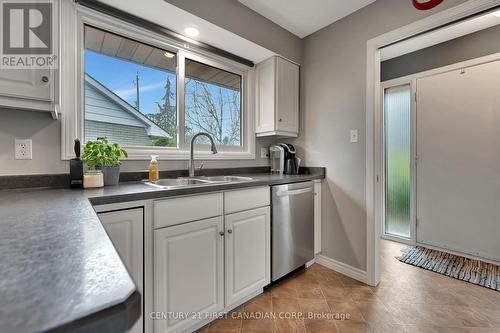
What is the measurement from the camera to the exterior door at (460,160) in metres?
2.30

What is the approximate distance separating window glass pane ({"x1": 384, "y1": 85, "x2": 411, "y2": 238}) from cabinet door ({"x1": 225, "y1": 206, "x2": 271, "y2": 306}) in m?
2.17

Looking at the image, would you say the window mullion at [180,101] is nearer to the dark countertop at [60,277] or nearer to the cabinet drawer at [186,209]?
the cabinet drawer at [186,209]

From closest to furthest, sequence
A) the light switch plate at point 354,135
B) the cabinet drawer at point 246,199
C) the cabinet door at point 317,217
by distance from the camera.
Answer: the cabinet drawer at point 246,199 → the light switch plate at point 354,135 → the cabinet door at point 317,217

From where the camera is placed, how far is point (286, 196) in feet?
6.30

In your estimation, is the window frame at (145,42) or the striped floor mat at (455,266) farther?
the striped floor mat at (455,266)

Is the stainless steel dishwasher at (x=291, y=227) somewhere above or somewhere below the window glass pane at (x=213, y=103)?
below

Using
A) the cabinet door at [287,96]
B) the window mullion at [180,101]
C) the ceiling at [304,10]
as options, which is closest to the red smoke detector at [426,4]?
the ceiling at [304,10]

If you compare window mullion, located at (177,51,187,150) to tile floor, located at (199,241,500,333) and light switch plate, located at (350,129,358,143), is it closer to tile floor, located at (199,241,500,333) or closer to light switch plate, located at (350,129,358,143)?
tile floor, located at (199,241,500,333)

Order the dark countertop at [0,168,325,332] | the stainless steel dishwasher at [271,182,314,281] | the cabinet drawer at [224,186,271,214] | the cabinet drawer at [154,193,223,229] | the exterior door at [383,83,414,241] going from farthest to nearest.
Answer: the exterior door at [383,83,414,241]
the stainless steel dishwasher at [271,182,314,281]
the cabinet drawer at [224,186,271,214]
the cabinet drawer at [154,193,223,229]
the dark countertop at [0,168,325,332]

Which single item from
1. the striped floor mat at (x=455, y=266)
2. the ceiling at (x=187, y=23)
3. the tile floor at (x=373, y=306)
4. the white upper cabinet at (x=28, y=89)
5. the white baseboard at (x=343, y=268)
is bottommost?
the tile floor at (x=373, y=306)

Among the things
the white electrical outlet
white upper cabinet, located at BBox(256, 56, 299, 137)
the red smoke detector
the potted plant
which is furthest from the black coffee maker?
the white electrical outlet

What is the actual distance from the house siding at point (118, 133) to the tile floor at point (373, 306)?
56.7 inches

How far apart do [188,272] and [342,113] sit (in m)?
1.91

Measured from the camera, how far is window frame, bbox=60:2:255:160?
1423 millimetres
